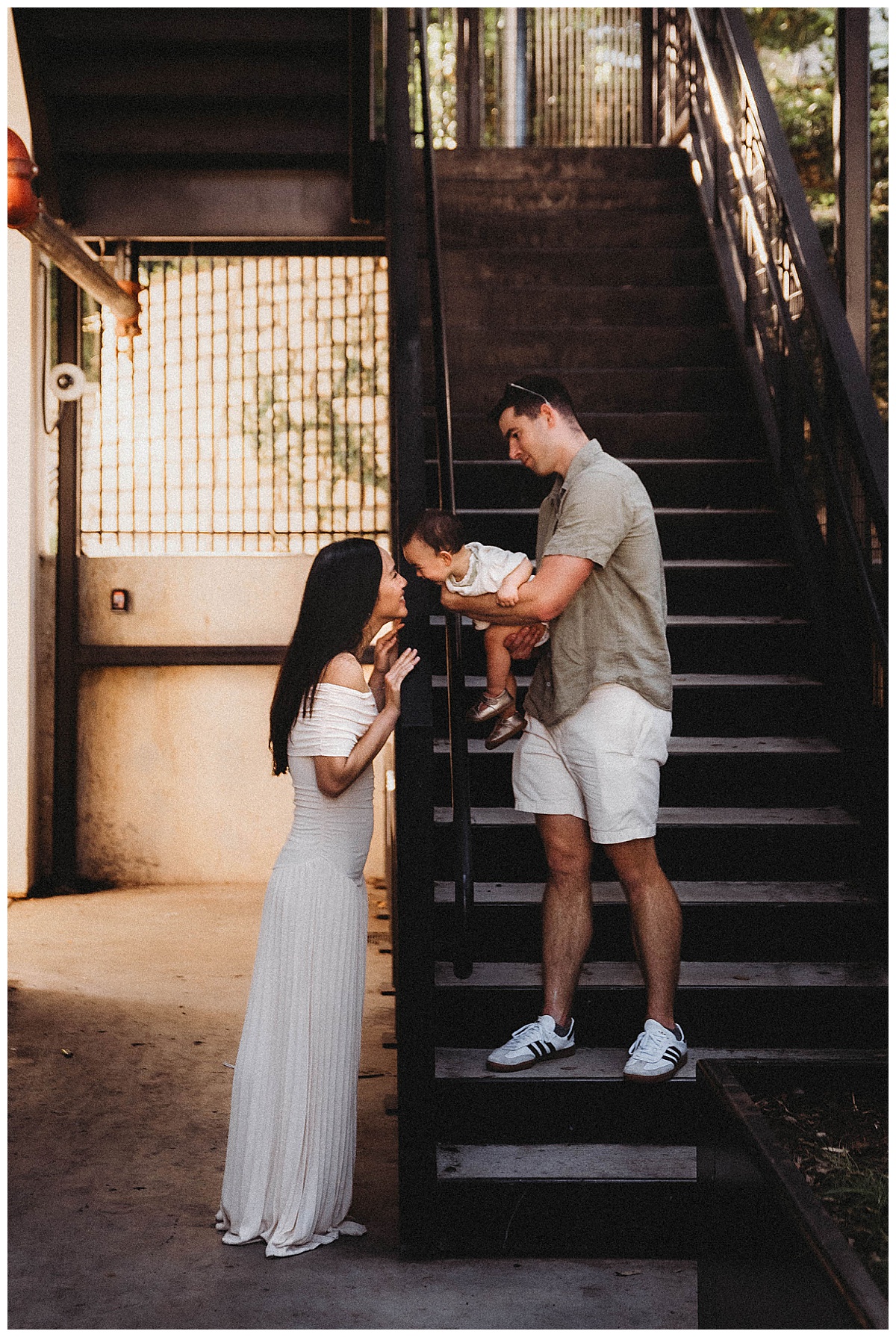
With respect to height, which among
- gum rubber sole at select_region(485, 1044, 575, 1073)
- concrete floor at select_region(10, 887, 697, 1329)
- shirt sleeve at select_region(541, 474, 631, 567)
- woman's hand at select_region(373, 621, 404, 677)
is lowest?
concrete floor at select_region(10, 887, 697, 1329)

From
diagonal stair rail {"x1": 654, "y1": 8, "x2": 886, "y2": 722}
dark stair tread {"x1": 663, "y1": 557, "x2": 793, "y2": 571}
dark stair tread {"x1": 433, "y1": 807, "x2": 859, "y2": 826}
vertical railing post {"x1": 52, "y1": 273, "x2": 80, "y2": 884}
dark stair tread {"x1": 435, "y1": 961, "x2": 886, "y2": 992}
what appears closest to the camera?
dark stair tread {"x1": 435, "y1": 961, "x2": 886, "y2": 992}

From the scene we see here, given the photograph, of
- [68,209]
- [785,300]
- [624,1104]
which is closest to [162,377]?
[68,209]

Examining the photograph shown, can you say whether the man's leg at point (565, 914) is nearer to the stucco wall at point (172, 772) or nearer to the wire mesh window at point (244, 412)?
the stucco wall at point (172, 772)

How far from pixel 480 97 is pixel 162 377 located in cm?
502

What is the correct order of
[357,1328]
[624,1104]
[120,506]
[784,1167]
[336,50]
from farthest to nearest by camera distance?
[120,506], [336,50], [624,1104], [357,1328], [784,1167]

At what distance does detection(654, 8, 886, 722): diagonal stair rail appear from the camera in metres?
4.26

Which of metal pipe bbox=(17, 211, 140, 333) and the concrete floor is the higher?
metal pipe bbox=(17, 211, 140, 333)

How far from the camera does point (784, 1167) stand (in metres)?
2.06

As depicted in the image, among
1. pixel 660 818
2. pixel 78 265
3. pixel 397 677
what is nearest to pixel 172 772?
pixel 78 265

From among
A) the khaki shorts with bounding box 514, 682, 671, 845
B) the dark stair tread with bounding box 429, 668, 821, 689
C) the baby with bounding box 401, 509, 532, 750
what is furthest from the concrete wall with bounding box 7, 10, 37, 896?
the khaki shorts with bounding box 514, 682, 671, 845

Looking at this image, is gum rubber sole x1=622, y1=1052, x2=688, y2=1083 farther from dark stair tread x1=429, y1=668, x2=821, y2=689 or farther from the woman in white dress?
dark stair tread x1=429, y1=668, x2=821, y2=689

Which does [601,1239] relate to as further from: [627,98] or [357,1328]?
[627,98]

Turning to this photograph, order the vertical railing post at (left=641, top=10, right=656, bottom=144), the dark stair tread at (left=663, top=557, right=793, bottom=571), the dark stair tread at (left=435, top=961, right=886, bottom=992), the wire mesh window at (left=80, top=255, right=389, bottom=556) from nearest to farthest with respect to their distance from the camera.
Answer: the dark stair tread at (left=435, top=961, right=886, bottom=992) → the dark stair tread at (left=663, top=557, right=793, bottom=571) → the wire mesh window at (left=80, top=255, right=389, bottom=556) → the vertical railing post at (left=641, top=10, right=656, bottom=144)

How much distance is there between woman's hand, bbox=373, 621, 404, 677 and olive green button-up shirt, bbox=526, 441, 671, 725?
461 millimetres
